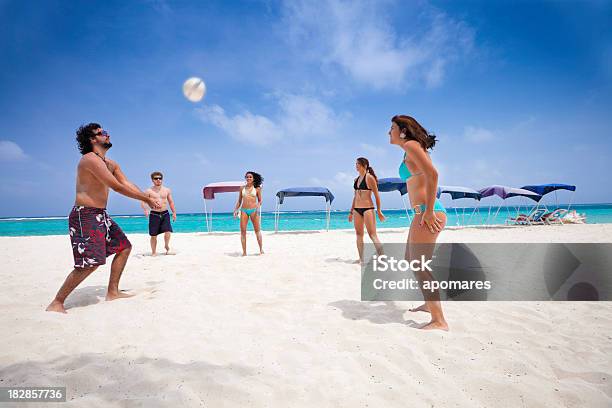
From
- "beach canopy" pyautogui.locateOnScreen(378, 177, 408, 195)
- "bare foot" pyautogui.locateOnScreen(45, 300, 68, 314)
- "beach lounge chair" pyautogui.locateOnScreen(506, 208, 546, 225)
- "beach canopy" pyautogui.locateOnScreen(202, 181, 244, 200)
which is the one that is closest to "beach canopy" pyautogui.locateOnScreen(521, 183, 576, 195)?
"beach lounge chair" pyautogui.locateOnScreen(506, 208, 546, 225)

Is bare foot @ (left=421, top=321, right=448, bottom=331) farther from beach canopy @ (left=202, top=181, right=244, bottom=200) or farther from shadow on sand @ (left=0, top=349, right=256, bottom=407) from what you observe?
beach canopy @ (left=202, top=181, right=244, bottom=200)

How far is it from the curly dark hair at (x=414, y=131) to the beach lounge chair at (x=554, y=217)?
21.6 meters

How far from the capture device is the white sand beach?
1.69 m

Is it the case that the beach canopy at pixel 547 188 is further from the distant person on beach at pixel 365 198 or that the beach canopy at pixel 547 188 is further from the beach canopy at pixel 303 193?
the distant person on beach at pixel 365 198

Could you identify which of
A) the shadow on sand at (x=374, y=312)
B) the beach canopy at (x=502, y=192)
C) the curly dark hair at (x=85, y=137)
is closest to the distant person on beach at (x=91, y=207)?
the curly dark hair at (x=85, y=137)

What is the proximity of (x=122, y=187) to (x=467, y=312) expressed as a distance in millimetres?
3758

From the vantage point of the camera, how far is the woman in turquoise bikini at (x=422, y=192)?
2373mm

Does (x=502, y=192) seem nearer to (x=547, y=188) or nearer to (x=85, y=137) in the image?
(x=547, y=188)

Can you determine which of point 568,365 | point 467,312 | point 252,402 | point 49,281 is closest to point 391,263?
point 467,312

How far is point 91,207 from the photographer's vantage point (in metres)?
3.06

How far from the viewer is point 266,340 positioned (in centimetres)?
239

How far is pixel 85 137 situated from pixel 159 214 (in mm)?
4378

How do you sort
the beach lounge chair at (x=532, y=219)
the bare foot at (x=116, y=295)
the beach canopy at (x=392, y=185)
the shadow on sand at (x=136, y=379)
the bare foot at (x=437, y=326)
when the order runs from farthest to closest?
the beach lounge chair at (x=532, y=219)
the beach canopy at (x=392, y=185)
the bare foot at (x=116, y=295)
the bare foot at (x=437, y=326)
the shadow on sand at (x=136, y=379)

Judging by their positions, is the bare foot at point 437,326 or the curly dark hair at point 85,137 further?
the curly dark hair at point 85,137
